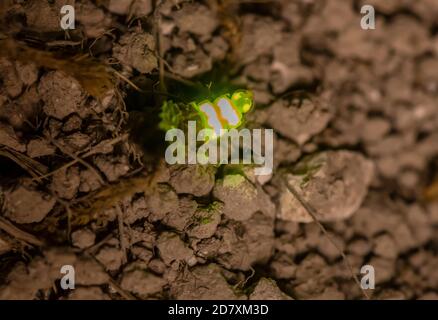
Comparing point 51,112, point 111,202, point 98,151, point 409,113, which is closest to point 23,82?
point 51,112

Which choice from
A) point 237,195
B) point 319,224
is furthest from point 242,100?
point 319,224

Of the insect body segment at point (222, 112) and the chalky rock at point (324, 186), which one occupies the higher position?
the insect body segment at point (222, 112)

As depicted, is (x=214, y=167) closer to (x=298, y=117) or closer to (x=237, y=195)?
(x=237, y=195)

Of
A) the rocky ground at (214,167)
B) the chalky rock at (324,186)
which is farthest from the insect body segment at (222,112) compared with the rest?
the chalky rock at (324,186)

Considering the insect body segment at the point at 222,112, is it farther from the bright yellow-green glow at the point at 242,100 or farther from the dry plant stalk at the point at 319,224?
the dry plant stalk at the point at 319,224

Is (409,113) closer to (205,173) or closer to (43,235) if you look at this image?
(205,173)

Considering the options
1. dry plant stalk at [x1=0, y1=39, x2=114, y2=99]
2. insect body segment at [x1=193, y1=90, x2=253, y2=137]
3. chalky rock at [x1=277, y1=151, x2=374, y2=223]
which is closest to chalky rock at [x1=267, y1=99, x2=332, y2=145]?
chalky rock at [x1=277, y1=151, x2=374, y2=223]

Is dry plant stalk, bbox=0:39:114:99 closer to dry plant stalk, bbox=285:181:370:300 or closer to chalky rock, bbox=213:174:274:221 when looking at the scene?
chalky rock, bbox=213:174:274:221
